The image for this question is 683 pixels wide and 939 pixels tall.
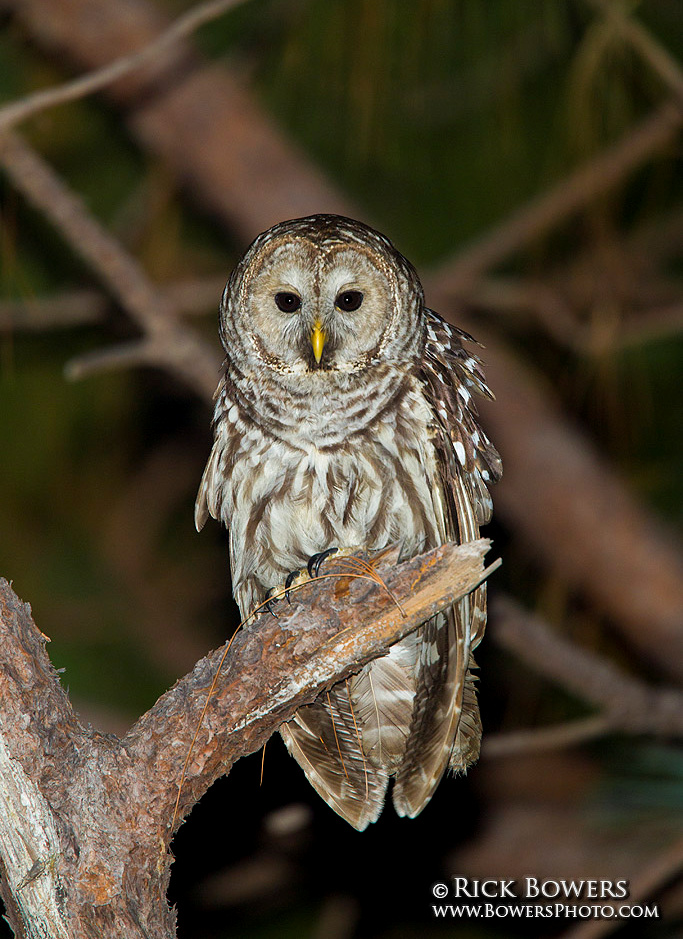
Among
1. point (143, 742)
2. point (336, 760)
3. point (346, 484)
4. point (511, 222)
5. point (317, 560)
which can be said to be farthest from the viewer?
point (511, 222)

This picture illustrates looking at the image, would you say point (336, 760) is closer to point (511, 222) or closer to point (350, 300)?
point (350, 300)

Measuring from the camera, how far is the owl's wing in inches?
97.3

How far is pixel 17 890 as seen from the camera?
1.70m

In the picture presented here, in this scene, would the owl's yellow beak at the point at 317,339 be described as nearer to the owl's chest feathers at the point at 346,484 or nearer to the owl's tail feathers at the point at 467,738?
the owl's chest feathers at the point at 346,484

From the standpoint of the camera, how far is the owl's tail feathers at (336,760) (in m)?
2.60

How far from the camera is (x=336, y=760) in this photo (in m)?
2.64

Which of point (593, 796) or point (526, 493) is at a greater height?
point (526, 493)

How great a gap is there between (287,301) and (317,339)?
0.16 metres

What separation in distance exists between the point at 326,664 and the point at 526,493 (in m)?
2.07

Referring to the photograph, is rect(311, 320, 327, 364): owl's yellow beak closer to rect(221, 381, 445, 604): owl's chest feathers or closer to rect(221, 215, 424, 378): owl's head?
rect(221, 215, 424, 378): owl's head

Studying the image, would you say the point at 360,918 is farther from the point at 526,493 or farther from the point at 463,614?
the point at 463,614

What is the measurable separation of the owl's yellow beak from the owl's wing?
0.28m

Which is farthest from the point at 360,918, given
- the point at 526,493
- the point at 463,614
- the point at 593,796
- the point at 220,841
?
the point at 463,614

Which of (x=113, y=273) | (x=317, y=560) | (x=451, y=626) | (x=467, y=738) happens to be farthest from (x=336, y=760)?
(x=113, y=273)
